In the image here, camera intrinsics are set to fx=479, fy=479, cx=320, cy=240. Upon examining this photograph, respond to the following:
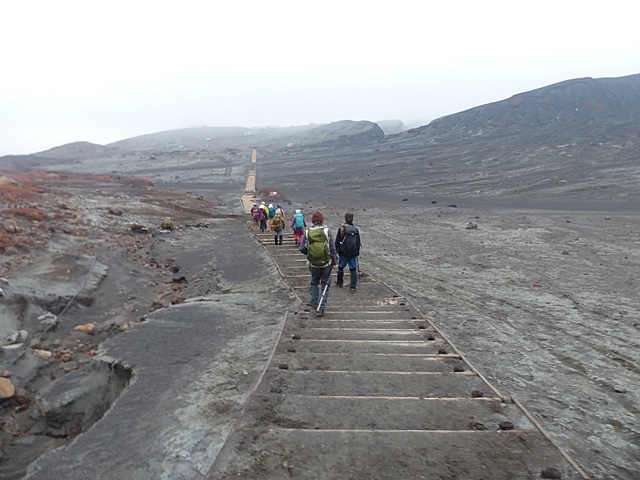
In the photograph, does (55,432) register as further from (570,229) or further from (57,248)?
(570,229)

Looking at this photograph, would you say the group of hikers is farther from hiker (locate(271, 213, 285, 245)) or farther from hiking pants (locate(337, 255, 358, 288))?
hiker (locate(271, 213, 285, 245))

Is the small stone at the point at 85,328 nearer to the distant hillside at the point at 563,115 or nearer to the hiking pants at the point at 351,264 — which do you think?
the hiking pants at the point at 351,264

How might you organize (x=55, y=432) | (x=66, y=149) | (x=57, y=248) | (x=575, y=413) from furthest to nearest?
1. (x=66, y=149)
2. (x=57, y=248)
3. (x=55, y=432)
4. (x=575, y=413)

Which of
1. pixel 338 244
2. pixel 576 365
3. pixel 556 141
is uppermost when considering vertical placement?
pixel 556 141

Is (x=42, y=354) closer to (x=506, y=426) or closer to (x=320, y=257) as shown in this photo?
(x=320, y=257)

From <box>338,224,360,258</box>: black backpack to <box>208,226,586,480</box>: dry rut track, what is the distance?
273 cm

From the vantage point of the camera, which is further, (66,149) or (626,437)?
(66,149)

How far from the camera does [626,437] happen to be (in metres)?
4.69

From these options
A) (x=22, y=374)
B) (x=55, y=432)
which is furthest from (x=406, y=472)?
(x=22, y=374)

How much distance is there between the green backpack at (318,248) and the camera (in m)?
8.55

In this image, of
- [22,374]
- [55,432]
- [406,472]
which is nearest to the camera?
[406,472]

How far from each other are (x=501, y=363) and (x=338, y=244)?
13.5 ft

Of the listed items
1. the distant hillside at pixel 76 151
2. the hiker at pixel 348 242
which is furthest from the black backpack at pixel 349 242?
the distant hillside at pixel 76 151

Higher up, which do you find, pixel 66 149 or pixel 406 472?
pixel 66 149
